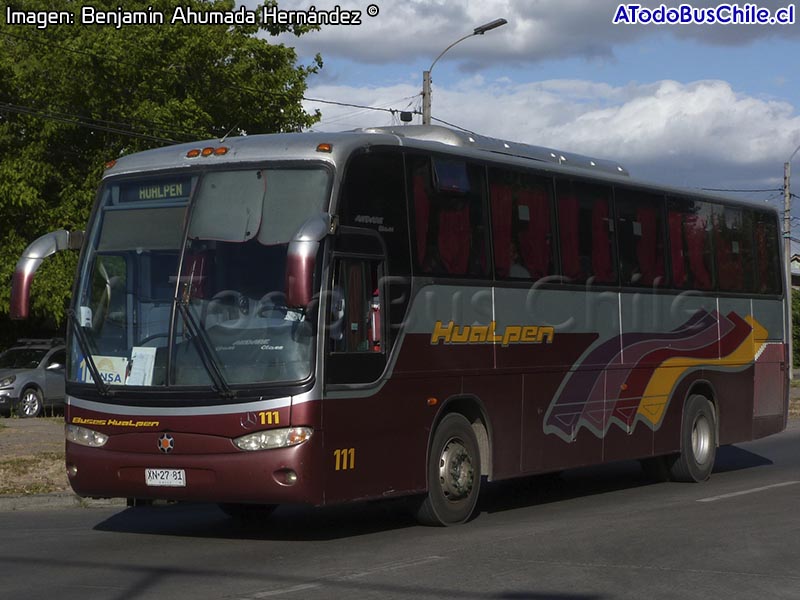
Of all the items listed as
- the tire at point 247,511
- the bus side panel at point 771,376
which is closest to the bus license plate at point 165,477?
the tire at point 247,511

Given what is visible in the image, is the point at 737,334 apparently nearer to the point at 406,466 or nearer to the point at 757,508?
the point at 757,508

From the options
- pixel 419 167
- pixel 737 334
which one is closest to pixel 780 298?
pixel 737 334

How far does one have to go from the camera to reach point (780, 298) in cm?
1995

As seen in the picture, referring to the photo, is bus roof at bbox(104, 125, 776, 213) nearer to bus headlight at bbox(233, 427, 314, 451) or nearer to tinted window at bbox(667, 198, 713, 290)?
bus headlight at bbox(233, 427, 314, 451)

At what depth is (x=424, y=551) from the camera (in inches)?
432

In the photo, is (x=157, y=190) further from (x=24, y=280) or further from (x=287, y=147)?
(x=24, y=280)

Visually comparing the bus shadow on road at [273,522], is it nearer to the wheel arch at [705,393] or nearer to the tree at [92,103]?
the wheel arch at [705,393]

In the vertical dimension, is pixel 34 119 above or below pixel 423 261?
above

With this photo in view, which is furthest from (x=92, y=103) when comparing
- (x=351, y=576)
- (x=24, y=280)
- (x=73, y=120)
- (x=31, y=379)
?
(x=351, y=576)

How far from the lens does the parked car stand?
104ft

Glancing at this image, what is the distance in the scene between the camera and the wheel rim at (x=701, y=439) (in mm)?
17641

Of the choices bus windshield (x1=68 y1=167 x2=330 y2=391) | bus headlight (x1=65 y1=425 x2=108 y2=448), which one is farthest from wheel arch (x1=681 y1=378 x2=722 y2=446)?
bus headlight (x1=65 y1=425 x2=108 y2=448)

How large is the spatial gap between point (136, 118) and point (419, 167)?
837 inches

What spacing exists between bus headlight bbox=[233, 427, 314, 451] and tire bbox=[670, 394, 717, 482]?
763cm
